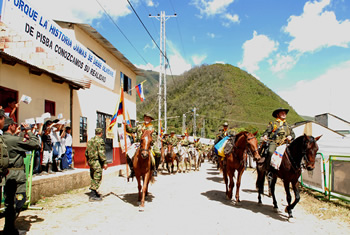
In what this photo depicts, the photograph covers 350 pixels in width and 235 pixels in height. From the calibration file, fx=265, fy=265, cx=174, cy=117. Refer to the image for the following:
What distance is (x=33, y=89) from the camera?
10.1 metres

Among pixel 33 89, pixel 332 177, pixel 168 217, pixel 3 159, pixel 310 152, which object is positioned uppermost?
pixel 33 89

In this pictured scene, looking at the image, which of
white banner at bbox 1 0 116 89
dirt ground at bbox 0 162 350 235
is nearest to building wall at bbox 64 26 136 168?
white banner at bbox 1 0 116 89

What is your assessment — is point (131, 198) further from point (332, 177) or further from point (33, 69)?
point (332, 177)

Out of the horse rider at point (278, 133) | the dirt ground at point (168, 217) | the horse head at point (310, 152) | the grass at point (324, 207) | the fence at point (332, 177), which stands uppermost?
the horse rider at point (278, 133)

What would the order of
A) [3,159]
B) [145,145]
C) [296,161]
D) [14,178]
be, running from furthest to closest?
[145,145] → [296,161] → [14,178] → [3,159]

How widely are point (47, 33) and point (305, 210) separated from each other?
8783 mm

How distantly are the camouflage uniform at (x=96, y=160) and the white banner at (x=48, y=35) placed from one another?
2887 mm

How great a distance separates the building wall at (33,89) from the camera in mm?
8945

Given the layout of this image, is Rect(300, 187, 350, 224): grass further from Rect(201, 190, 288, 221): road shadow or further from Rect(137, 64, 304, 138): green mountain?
Rect(137, 64, 304, 138): green mountain

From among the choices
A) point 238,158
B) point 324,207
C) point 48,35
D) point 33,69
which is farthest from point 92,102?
point 324,207

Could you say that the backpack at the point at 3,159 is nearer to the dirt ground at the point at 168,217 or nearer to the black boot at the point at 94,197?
the dirt ground at the point at 168,217

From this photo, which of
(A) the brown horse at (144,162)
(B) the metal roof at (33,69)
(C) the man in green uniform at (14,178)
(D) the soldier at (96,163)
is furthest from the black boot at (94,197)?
(B) the metal roof at (33,69)

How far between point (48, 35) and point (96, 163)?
13.1 feet

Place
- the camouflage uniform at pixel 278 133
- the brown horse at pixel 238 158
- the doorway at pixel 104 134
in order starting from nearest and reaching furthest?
1. the camouflage uniform at pixel 278 133
2. the brown horse at pixel 238 158
3. the doorway at pixel 104 134
